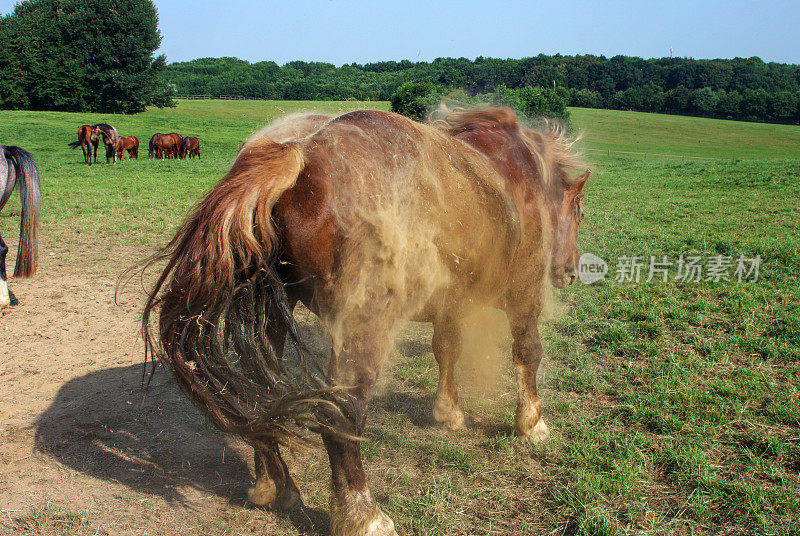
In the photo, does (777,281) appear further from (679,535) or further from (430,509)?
(430,509)

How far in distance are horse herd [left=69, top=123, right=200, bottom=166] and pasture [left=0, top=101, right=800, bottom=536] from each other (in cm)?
1838

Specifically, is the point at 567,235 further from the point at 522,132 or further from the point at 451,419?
the point at 451,419

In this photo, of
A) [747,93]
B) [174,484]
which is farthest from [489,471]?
[747,93]

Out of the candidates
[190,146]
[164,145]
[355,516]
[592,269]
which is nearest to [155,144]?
[164,145]

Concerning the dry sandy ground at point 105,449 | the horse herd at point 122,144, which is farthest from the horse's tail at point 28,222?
the horse herd at point 122,144

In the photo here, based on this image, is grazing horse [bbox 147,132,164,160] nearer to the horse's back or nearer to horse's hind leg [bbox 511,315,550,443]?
horse's hind leg [bbox 511,315,550,443]

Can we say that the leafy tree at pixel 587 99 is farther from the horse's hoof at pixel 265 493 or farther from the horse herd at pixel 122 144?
the horse's hoof at pixel 265 493

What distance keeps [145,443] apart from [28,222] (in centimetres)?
411

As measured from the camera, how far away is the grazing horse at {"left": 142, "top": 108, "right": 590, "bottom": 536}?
7.58ft

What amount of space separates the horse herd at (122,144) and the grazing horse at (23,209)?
17790 mm

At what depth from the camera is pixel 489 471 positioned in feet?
10.8

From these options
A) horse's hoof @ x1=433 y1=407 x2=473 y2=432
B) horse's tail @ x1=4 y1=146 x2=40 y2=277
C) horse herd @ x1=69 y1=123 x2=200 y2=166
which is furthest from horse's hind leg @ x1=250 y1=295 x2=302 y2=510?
horse herd @ x1=69 y1=123 x2=200 y2=166

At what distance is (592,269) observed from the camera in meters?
7.48
